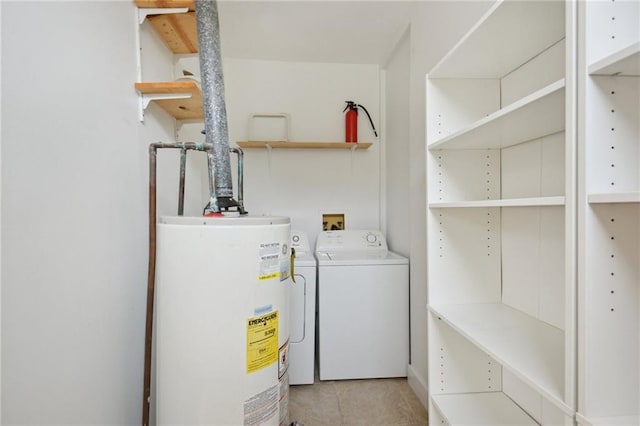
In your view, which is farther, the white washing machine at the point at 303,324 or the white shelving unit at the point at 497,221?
the white washing machine at the point at 303,324

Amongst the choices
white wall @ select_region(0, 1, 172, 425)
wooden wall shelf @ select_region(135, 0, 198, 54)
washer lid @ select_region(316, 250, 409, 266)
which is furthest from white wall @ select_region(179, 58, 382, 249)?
white wall @ select_region(0, 1, 172, 425)

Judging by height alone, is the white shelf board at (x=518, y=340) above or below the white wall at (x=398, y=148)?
below

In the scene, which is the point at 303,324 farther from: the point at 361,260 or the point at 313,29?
the point at 313,29

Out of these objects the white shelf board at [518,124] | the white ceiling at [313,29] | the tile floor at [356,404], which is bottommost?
the tile floor at [356,404]

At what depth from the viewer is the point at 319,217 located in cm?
272

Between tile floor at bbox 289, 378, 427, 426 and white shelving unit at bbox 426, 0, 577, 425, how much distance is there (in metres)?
0.68

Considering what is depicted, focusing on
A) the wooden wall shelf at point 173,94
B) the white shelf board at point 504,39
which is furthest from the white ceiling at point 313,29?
the white shelf board at point 504,39

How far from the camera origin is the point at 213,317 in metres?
0.95

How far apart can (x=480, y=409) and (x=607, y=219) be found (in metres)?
0.92

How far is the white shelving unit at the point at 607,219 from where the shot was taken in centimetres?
55

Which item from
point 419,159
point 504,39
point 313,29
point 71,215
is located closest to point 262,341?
point 71,215

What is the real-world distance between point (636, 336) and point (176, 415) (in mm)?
1270

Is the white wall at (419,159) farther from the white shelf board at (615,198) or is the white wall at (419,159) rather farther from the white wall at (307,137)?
the white shelf board at (615,198)

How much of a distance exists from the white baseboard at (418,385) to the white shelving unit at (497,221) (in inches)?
26.9
